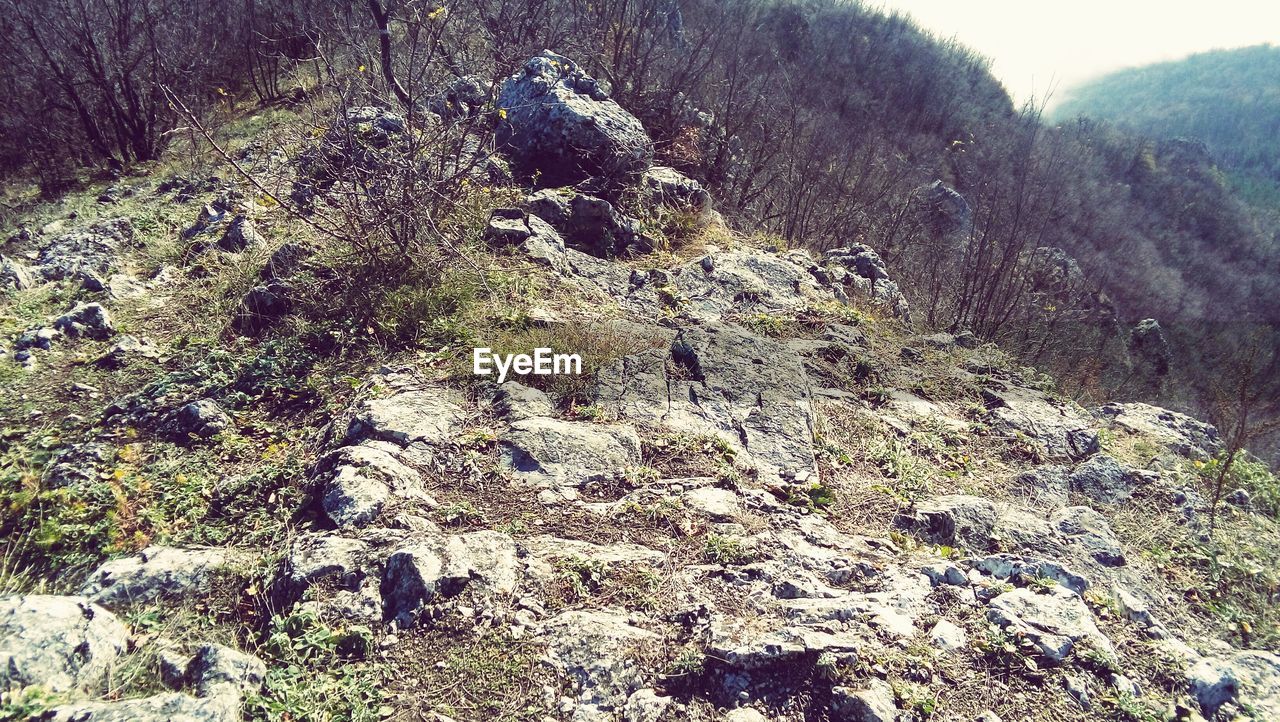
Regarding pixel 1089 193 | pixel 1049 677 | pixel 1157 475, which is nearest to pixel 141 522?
pixel 1049 677

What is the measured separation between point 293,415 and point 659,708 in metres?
2.58

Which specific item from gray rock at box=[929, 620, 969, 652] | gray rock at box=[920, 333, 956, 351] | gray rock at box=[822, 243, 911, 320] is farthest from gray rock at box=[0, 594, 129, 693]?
gray rock at box=[822, 243, 911, 320]

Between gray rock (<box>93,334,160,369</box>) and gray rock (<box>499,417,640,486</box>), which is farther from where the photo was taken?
gray rock (<box>93,334,160,369</box>)

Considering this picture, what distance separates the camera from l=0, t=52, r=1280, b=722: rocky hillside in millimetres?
2141

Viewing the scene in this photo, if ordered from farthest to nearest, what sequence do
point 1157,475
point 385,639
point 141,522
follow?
1. point 1157,475
2. point 141,522
3. point 385,639

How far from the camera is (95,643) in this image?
6.54 ft

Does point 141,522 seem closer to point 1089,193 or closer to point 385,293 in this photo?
point 385,293

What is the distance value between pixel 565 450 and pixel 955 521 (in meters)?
2.05

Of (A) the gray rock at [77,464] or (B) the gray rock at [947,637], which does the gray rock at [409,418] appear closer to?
(A) the gray rock at [77,464]

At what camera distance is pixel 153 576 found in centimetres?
233

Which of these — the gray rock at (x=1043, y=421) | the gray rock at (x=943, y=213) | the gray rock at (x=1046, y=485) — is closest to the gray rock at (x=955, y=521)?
the gray rock at (x=1046, y=485)

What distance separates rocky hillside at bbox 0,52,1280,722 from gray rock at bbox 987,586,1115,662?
0.02 m

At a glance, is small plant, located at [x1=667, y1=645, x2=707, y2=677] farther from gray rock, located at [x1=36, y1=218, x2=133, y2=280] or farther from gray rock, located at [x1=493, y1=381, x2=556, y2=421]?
gray rock, located at [x1=36, y1=218, x2=133, y2=280]

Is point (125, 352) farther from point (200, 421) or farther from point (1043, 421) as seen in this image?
point (1043, 421)
